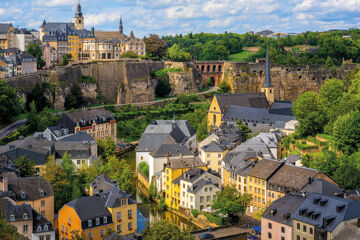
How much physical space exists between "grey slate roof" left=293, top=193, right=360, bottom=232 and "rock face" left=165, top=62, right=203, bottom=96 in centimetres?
6332

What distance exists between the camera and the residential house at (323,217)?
3431 cm

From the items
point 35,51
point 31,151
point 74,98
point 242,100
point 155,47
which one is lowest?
point 31,151

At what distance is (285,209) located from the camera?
3819cm

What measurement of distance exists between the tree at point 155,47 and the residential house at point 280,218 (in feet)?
234

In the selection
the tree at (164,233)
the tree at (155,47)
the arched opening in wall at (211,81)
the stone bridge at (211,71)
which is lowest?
the tree at (164,233)

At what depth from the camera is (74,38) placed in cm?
9712

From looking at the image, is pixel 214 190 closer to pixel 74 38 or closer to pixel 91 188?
pixel 91 188

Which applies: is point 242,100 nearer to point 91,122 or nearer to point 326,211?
point 91,122

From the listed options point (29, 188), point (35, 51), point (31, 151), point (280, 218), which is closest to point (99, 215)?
point (29, 188)

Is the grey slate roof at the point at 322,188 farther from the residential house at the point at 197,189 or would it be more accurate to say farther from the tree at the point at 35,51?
the tree at the point at 35,51

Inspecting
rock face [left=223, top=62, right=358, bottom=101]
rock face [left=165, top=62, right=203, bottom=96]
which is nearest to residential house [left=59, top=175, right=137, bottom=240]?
rock face [left=165, top=62, right=203, bottom=96]

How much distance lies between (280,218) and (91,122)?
38957 mm

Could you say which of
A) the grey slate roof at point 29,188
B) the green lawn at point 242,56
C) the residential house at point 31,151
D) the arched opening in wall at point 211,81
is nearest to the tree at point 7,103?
the residential house at point 31,151

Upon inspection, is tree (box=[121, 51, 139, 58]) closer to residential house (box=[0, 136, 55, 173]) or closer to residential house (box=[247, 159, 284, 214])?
residential house (box=[0, 136, 55, 173])
